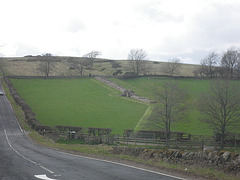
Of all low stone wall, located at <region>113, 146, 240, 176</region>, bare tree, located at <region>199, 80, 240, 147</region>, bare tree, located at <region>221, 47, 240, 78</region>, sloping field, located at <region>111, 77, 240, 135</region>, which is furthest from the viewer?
bare tree, located at <region>221, 47, 240, 78</region>

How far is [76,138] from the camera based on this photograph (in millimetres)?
34500

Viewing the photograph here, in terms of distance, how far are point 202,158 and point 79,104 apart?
1879 inches

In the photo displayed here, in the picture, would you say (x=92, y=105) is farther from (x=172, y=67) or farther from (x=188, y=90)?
(x=172, y=67)

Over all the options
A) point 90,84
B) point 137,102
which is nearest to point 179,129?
point 137,102

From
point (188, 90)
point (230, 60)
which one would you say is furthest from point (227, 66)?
point (188, 90)

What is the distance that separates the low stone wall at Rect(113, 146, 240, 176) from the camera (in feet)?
37.4

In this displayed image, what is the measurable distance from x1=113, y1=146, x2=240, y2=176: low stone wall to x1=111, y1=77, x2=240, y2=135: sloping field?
2434cm

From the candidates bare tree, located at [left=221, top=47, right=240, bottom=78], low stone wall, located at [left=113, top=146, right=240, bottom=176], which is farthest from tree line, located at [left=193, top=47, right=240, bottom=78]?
low stone wall, located at [left=113, top=146, right=240, bottom=176]

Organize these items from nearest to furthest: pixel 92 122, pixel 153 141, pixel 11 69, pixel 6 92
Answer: pixel 153 141 < pixel 92 122 < pixel 6 92 < pixel 11 69

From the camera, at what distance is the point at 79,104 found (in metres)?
58.6

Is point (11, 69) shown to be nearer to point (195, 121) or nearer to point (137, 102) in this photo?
point (137, 102)

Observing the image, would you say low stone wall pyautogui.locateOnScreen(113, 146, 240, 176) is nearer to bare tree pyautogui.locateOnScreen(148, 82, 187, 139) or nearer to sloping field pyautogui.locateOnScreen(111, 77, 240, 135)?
bare tree pyautogui.locateOnScreen(148, 82, 187, 139)

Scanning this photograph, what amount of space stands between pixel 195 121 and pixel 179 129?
5.97m

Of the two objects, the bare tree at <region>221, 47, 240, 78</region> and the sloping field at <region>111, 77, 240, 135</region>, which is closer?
the sloping field at <region>111, 77, 240, 135</region>
